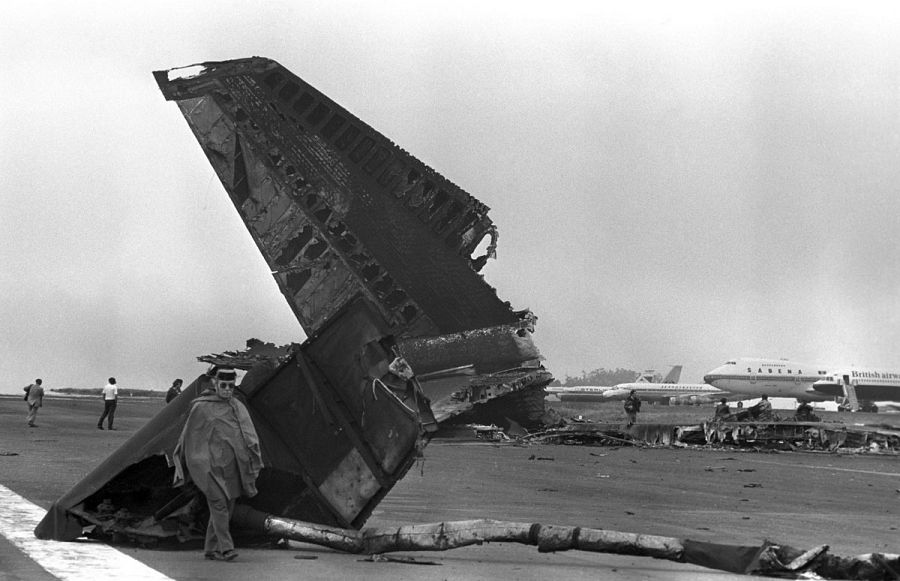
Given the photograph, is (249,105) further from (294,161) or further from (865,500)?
(865,500)

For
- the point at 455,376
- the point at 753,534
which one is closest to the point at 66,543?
the point at 753,534

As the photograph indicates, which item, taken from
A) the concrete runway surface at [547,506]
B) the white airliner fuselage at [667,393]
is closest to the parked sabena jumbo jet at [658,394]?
the white airliner fuselage at [667,393]

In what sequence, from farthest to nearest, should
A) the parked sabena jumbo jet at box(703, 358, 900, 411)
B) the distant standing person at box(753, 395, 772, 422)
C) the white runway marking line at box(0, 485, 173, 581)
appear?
the parked sabena jumbo jet at box(703, 358, 900, 411) < the distant standing person at box(753, 395, 772, 422) < the white runway marking line at box(0, 485, 173, 581)

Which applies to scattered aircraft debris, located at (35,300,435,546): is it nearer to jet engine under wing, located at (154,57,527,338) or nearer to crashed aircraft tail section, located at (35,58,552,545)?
crashed aircraft tail section, located at (35,58,552,545)

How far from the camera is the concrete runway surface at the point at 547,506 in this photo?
769cm

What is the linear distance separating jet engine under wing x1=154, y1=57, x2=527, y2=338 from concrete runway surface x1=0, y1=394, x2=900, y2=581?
17.9 feet

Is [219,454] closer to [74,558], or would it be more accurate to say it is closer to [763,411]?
[74,558]

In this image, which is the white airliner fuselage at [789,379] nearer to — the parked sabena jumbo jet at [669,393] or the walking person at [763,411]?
the parked sabena jumbo jet at [669,393]

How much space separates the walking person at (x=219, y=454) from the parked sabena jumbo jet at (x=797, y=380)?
81.7 metres

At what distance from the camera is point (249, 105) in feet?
110

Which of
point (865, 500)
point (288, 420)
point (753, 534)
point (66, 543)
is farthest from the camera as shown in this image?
point (865, 500)

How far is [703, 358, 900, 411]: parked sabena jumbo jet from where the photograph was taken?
287 ft

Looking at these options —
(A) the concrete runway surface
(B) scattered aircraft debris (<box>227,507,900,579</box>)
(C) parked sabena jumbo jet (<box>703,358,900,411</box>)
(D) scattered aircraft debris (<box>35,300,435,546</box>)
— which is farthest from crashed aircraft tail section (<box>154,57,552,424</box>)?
(C) parked sabena jumbo jet (<box>703,358,900,411</box>)

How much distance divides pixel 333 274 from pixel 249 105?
5.63m
